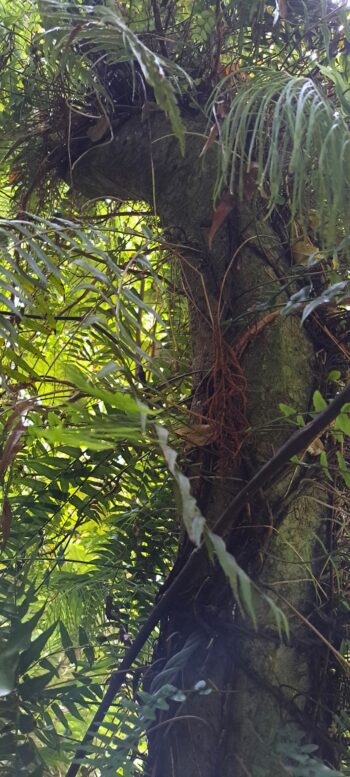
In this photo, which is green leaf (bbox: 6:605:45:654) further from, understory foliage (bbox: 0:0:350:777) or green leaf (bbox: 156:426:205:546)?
green leaf (bbox: 156:426:205:546)

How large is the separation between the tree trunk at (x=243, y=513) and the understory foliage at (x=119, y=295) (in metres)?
0.02

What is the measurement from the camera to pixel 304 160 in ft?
2.10

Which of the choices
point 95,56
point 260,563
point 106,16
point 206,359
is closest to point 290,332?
point 206,359

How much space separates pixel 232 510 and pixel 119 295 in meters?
0.21

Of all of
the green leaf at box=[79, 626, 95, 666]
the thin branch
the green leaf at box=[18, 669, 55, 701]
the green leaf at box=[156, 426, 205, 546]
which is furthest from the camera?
the green leaf at box=[79, 626, 95, 666]

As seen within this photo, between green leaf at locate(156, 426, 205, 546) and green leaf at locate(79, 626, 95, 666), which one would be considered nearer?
green leaf at locate(156, 426, 205, 546)

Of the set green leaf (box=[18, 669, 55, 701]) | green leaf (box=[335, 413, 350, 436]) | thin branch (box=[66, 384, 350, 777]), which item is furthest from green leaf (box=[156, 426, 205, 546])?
green leaf (box=[18, 669, 55, 701])

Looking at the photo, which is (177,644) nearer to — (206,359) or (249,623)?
(249,623)

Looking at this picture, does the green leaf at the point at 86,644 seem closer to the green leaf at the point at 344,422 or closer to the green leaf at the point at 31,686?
the green leaf at the point at 31,686

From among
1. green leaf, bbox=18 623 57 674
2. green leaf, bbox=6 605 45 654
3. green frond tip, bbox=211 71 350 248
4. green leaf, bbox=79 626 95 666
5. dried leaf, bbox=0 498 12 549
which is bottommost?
green leaf, bbox=79 626 95 666

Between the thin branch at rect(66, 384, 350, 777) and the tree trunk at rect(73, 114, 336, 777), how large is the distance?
16 millimetres

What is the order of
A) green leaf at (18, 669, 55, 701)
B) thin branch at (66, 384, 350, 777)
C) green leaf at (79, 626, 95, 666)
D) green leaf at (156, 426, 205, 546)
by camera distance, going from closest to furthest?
green leaf at (156, 426, 205, 546) → thin branch at (66, 384, 350, 777) → green leaf at (18, 669, 55, 701) → green leaf at (79, 626, 95, 666)

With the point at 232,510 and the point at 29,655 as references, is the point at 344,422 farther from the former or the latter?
the point at 29,655

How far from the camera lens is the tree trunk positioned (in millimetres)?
588
